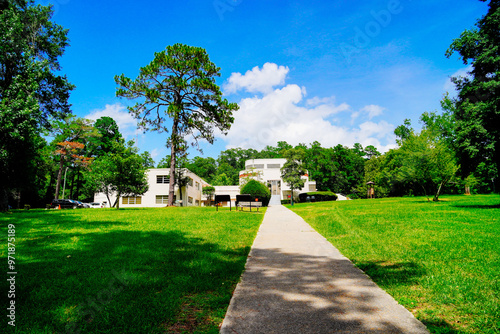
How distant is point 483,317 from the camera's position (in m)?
2.79

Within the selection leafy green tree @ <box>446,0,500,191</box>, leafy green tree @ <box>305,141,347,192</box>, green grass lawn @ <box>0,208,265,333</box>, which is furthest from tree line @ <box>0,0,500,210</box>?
leafy green tree @ <box>305,141,347,192</box>

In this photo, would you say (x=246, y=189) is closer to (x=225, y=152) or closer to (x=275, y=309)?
(x=275, y=309)

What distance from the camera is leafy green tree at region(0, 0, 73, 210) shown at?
15438 millimetres

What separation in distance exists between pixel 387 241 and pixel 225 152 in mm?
105703

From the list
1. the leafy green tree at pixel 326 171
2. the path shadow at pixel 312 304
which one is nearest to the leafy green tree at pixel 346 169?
the leafy green tree at pixel 326 171

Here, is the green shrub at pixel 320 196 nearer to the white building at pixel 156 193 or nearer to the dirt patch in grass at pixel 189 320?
the white building at pixel 156 193

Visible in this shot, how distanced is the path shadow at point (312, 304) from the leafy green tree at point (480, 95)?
44.8ft

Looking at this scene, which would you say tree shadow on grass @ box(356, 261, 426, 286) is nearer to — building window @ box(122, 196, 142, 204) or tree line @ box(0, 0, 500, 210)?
tree line @ box(0, 0, 500, 210)

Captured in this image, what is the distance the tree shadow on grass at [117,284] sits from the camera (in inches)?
103

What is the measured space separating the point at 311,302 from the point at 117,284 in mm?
2529

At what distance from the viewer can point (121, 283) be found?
11.8ft

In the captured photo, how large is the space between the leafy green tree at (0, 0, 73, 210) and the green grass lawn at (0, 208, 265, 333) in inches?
495

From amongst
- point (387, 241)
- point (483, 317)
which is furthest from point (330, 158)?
point (483, 317)

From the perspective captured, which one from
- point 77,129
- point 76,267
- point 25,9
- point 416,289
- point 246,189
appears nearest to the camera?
point 416,289
